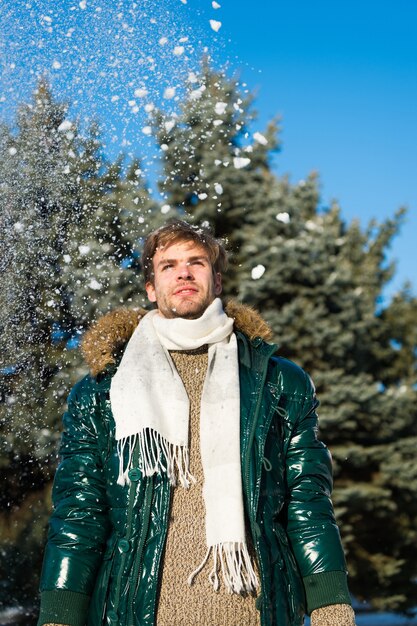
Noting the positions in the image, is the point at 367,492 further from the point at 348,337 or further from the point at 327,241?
the point at 327,241

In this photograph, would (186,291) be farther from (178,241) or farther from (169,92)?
(169,92)

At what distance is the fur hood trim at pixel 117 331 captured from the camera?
2.50 meters

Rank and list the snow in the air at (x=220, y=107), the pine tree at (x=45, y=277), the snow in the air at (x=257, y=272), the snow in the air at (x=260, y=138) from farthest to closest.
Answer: the snow in the air at (x=260, y=138), the snow in the air at (x=257, y=272), the snow in the air at (x=220, y=107), the pine tree at (x=45, y=277)

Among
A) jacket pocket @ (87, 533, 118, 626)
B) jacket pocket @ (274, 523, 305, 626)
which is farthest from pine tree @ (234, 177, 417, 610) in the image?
jacket pocket @ (87, 533, 118, 626)

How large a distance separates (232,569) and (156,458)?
349 mm

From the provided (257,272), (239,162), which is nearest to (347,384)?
(257,272)

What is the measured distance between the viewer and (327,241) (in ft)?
34.9

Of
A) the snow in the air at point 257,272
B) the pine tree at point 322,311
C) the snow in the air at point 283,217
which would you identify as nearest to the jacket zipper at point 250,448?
the pine tree at point 322,311

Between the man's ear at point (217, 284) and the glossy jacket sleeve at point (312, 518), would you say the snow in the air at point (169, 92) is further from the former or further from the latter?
the glossy jacket sleeve at point (312, 518)

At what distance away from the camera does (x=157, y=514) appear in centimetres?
217

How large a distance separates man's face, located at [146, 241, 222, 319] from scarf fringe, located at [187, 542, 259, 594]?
70cm

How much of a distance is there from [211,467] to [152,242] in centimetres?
78

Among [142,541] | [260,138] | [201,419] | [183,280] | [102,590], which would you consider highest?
[260,138]

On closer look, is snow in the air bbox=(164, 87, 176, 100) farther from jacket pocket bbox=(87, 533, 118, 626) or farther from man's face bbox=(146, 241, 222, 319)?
jacket pocket bbox=(87, 533, 118, 626)
